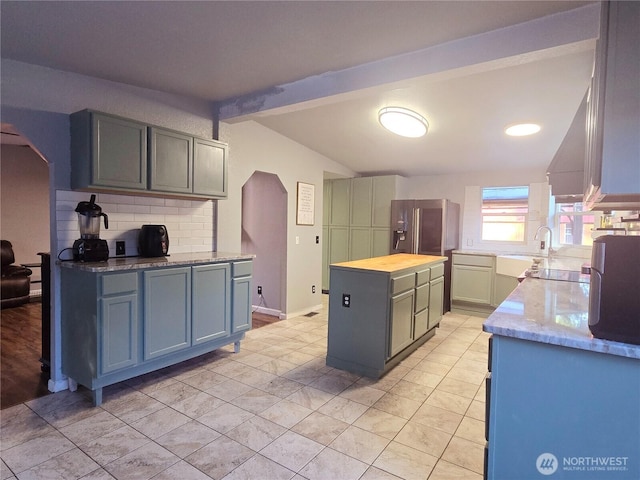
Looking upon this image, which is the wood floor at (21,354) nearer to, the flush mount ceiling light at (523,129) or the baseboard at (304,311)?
the baseboard at (304,311)

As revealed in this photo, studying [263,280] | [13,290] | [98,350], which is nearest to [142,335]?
[98,350]

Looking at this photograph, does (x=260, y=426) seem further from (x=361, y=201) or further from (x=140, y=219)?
(x=361, y=201)

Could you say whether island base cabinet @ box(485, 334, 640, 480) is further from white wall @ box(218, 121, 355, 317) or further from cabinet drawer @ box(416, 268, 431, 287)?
white wall @ box(218, 121, 355, 317)

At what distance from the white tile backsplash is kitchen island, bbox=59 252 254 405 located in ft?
1.09

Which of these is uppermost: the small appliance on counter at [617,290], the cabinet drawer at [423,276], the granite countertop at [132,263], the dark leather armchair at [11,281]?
the small appliance on counter at [617,290]

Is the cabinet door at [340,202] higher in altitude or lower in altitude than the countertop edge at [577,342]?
higher

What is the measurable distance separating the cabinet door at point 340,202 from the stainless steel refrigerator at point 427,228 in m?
0.88

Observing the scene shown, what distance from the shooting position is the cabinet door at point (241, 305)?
3.37 m

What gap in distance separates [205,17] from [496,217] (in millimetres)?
4585

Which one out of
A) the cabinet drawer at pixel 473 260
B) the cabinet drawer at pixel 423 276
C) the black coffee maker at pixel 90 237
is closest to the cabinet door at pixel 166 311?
the black coffee maker at pixel 90 237

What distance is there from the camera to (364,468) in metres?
1.87

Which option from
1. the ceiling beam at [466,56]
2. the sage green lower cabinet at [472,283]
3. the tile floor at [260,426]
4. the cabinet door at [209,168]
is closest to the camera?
the tile floor at [260,426]

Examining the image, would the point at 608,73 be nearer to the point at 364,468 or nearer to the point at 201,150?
the point at 364,468

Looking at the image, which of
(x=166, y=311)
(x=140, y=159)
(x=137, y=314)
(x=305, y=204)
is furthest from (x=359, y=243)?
(x=137, y=314)
